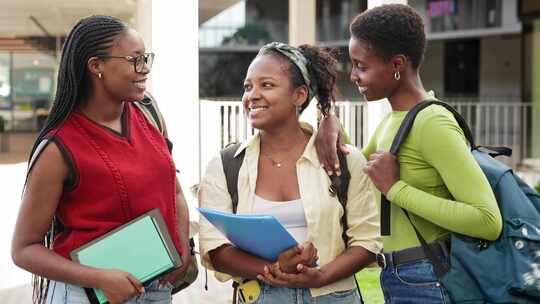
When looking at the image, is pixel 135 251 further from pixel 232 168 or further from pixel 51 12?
pixel 51 12

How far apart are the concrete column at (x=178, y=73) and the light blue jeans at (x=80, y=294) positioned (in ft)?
20.9

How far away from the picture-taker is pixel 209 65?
41406 mm

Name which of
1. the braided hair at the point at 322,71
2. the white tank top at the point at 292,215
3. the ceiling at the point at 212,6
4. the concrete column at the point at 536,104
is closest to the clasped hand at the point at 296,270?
the white tank top at the point at 292,215

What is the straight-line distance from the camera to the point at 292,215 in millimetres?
2557

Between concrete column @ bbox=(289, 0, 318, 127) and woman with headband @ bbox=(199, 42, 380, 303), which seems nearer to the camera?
woman with headband @ bbox=(199, 42, 380, 303)

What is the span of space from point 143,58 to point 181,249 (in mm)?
581

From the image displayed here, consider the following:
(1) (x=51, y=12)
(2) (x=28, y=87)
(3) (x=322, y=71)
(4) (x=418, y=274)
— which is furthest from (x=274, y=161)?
(2) (x=28, y=87)

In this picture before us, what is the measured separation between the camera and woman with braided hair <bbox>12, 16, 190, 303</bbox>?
2.31m

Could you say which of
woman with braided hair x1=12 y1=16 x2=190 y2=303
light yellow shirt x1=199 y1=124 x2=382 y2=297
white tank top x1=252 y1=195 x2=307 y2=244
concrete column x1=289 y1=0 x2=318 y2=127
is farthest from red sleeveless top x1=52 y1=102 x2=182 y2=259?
concrete column x1=289 y1=0 x2=318 y2=127

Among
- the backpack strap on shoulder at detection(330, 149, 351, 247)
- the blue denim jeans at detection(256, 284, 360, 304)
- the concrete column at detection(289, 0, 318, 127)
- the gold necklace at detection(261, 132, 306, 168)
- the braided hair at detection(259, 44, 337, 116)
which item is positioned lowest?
the blue denim jeans at detection(256, 284, 360, 304)

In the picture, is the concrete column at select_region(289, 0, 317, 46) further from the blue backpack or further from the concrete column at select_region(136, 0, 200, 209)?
the blue backpack

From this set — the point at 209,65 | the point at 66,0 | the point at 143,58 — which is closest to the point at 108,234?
the point at 143,58

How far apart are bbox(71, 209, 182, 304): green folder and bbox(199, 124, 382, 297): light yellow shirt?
0.82ft

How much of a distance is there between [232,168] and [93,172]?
0.45 meters
